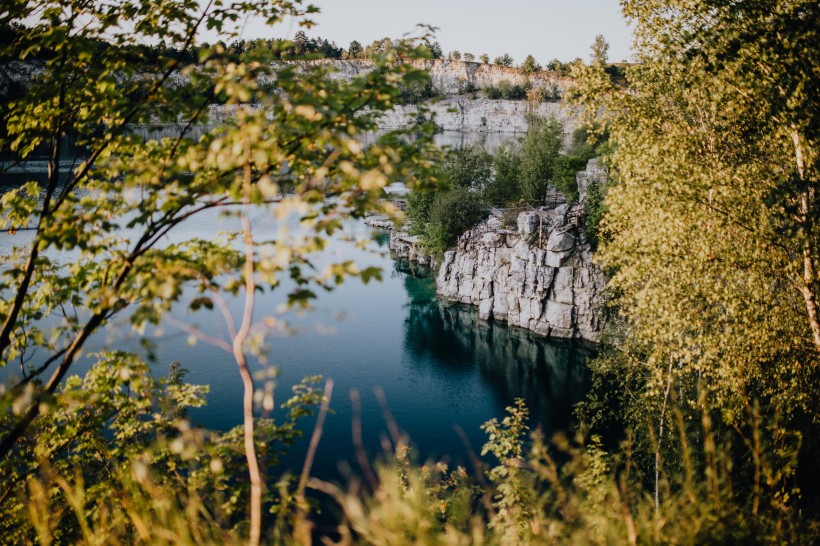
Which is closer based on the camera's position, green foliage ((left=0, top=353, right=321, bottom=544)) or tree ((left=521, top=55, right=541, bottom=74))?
green foliage ((left=0, top=353, right=321, bottom=544))

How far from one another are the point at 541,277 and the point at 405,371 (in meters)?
12.4

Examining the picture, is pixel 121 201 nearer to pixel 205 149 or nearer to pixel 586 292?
pixel 205 149

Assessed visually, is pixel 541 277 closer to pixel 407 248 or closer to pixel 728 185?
pixel 407 248

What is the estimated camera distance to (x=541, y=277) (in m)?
34.9

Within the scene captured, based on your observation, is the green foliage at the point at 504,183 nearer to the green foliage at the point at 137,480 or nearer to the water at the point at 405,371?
the water at the point at 405,371

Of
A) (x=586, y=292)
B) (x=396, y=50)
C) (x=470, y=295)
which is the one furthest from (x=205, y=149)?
(x=470, y=295)

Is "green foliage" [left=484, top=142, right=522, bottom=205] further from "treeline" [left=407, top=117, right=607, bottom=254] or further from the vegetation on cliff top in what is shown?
the vegetation on cliff top

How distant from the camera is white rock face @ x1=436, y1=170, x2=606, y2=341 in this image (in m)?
33.8

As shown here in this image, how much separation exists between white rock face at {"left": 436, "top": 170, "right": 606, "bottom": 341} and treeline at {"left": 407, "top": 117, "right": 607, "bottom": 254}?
6117 millimetres

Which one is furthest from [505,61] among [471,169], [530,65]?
[471,169]

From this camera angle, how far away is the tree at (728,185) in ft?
24.1

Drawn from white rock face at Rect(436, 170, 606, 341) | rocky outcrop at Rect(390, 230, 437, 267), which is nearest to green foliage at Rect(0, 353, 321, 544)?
white rock face at Rect(436, 170, 606, 341)

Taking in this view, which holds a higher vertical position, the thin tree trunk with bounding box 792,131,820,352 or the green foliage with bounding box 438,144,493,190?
the green foliage with bounding box 438,144,493,190

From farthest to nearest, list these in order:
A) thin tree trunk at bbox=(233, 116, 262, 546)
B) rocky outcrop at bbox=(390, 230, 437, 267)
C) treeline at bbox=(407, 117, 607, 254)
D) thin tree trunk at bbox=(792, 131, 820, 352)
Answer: rocky outcrop at bbox=(390, 230, 437, 267)
treeline at bbox=(407, 117, 607, 254)
thin tree trunk at bbox=(792, 131, 820, 352)
thin tree trunk at bbox=(233, 116, 262, 546)
